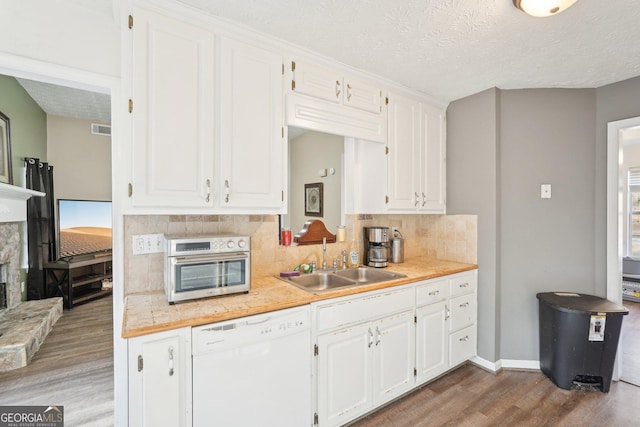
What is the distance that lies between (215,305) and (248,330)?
216 mm

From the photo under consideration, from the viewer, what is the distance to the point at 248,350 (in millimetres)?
1513

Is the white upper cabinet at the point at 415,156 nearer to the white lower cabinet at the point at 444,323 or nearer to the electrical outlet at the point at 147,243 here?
the white lower cabinet at the point at 444,323

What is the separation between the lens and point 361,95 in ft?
7.64

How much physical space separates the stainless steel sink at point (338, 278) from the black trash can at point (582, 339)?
134 centimetres

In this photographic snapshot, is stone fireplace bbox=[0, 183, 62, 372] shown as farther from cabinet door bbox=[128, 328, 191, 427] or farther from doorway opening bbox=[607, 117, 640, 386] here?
doorway opening bbox=[607, 117, 640, 386]

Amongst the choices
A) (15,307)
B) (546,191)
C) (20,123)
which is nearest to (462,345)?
(546,191)

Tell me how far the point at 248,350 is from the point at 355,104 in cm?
181

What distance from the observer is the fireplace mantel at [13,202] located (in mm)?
3130

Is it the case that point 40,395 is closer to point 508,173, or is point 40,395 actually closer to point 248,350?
point 248,350

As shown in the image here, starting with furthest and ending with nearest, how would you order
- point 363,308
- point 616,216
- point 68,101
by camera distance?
point 68,101
point 616,216
point 363,308

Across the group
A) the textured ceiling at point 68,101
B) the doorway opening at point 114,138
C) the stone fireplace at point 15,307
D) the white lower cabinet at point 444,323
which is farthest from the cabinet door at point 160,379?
the textured ceiling at point 68,101

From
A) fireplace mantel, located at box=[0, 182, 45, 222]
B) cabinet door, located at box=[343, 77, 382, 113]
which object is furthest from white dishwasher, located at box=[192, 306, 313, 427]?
fireplace mantel, located at box=[0, 182, 45, 222]

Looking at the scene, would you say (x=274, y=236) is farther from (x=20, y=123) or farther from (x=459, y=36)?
(x=20, y=123)

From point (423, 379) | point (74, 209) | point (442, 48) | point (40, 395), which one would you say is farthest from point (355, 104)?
point (74, 209)
